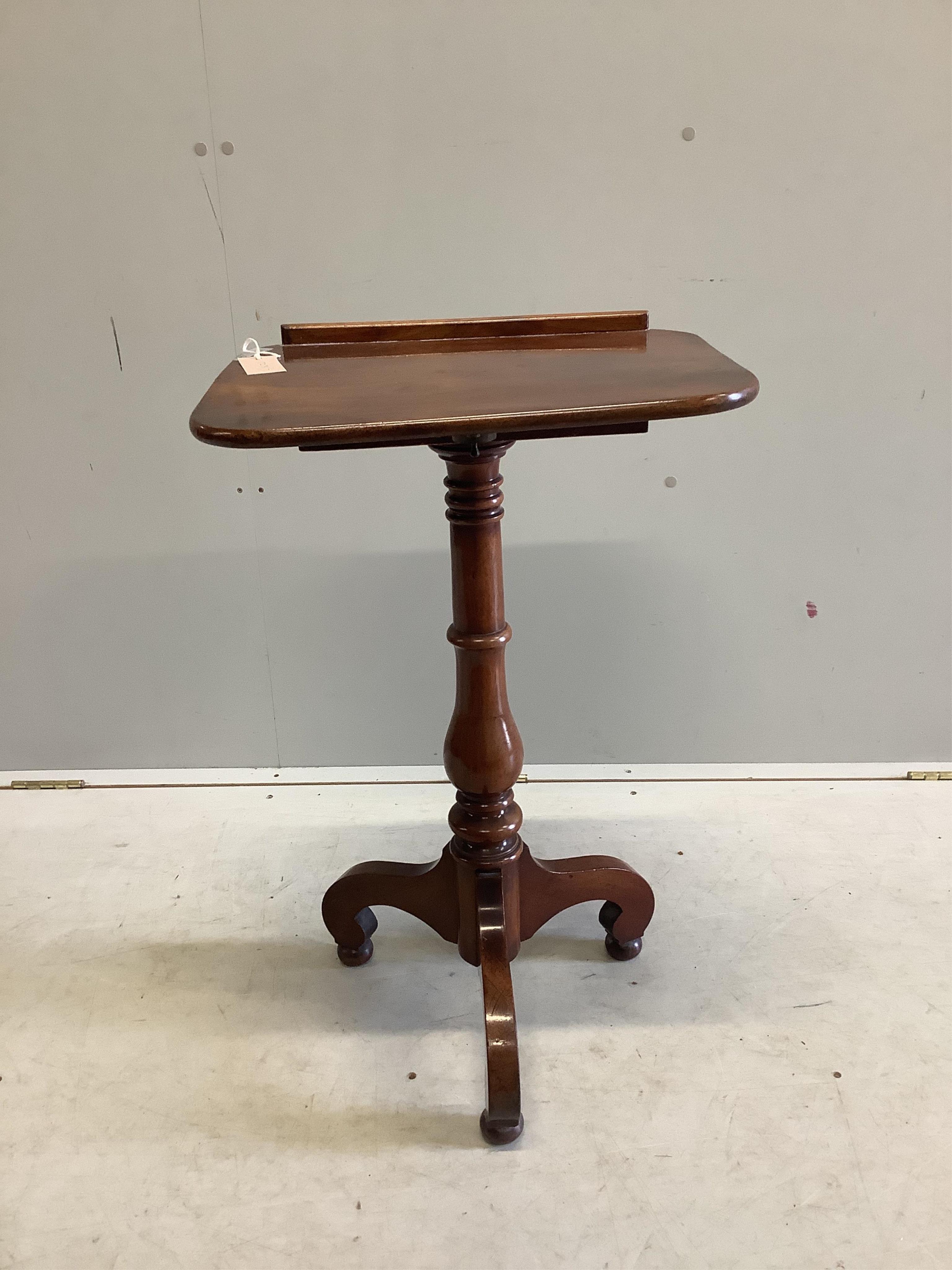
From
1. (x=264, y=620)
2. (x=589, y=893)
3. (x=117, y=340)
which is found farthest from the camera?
(x=264, y=620)

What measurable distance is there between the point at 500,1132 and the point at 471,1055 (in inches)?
7.0

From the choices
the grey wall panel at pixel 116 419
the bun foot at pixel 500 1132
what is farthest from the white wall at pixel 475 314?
the bun foot at pixel 500 1132

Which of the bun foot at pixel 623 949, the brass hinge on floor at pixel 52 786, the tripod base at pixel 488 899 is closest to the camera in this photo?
the tripod base at pixel 488 899

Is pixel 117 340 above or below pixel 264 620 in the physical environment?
above

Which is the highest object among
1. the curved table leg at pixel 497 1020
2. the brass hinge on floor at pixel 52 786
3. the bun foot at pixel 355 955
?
the curved table leg at pixel 497 1020

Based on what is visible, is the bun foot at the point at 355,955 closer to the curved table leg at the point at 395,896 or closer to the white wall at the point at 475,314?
the curved table leg at the point at 395,896

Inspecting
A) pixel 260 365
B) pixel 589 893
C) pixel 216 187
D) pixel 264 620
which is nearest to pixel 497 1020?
pixel 589 893

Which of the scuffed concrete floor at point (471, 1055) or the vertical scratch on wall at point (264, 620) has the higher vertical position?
the vertical scratch on wall at point (264, 620)

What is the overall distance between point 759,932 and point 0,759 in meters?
1.72

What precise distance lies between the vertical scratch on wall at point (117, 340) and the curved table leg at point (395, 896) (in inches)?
43.4

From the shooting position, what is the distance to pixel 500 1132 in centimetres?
124

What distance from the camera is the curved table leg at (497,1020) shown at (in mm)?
1244

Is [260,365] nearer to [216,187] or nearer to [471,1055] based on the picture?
[216,187]

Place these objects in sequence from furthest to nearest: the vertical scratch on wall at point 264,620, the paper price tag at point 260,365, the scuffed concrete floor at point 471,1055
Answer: the vertical scratch on wall at point 264,620
the paper price tag at point 260,365
the scuffed concrete floor at point 471,1055
